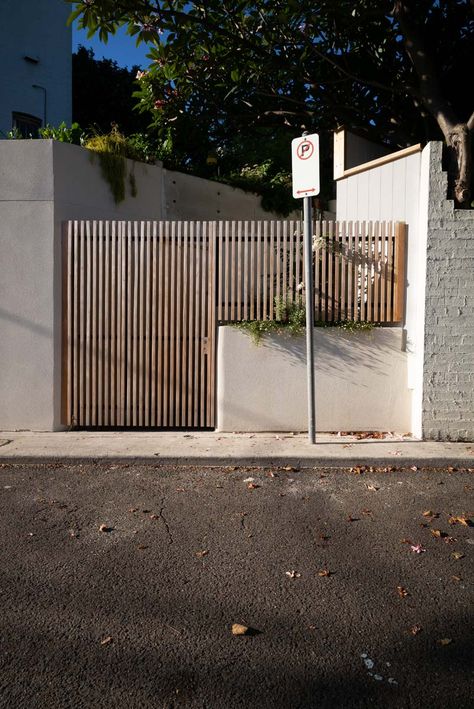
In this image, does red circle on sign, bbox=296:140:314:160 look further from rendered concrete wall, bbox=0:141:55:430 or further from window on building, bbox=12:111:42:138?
window on building, bbox=12:111:42:138

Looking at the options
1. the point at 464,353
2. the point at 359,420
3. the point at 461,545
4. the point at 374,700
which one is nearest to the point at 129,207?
the point at 359,420

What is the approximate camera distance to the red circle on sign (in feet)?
20.3

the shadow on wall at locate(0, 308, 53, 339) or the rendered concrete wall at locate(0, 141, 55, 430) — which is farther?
the shadow on wall at locate(0, 308, 53, 339)

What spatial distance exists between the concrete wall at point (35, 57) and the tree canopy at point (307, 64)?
19.5 ft

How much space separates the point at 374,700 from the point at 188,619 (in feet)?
3.52

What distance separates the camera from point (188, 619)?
324 cm

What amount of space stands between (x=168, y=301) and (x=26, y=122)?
1164 centimetres

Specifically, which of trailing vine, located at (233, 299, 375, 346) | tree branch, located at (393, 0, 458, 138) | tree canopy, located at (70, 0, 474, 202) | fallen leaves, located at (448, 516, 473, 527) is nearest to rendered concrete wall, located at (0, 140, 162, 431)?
tree canopy, located at (70, 0, 474, 202)

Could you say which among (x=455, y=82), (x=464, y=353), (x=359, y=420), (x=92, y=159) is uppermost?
(x=455, y=82)

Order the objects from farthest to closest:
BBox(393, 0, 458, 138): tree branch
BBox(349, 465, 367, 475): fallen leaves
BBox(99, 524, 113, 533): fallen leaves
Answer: BBox(393, 0, 458, 138): tree branch
BBox(349, 465, 367, 475): fallen leaves
BBox(99, 524, 113, 533): fallen leaves

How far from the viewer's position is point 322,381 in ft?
23.1

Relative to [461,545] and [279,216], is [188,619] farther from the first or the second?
[279,216]

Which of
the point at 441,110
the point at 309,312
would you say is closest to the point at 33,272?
the point at 309,312

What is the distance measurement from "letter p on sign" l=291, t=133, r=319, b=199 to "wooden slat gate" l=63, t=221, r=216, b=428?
4.46ft
